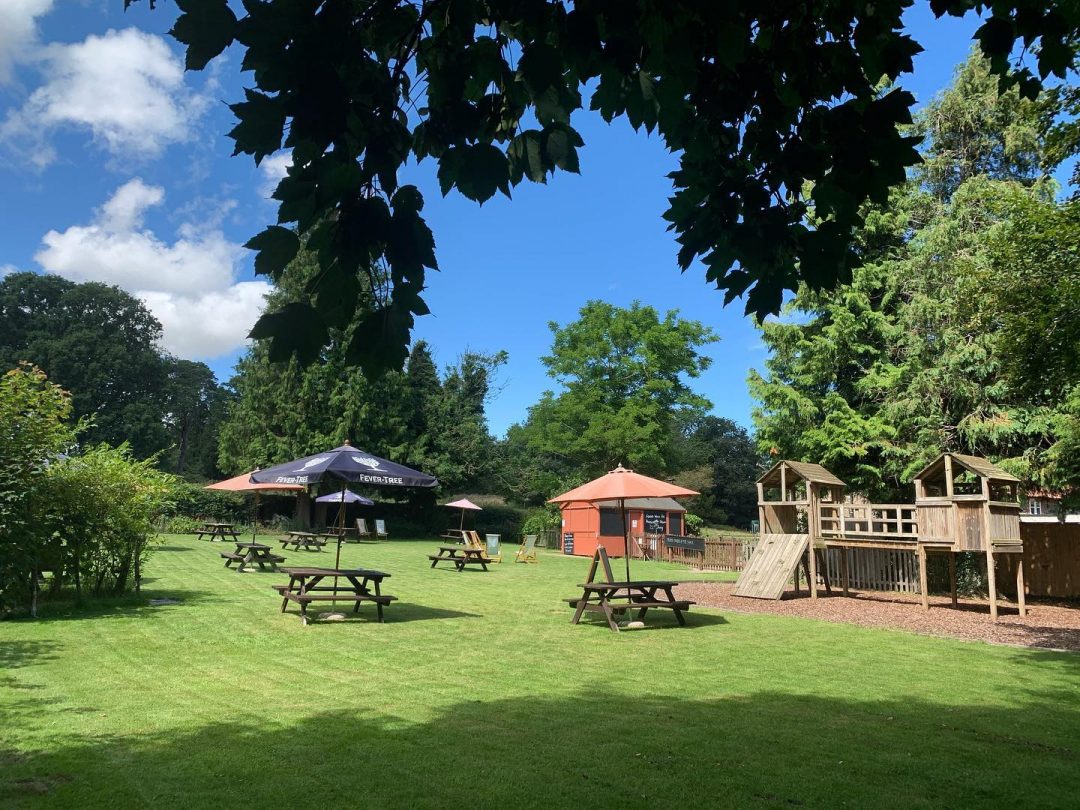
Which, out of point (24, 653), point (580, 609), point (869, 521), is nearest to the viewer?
point (24, 653)

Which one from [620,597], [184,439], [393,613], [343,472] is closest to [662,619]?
[620,597]

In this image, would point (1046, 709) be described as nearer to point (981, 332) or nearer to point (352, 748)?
point (352, 748)

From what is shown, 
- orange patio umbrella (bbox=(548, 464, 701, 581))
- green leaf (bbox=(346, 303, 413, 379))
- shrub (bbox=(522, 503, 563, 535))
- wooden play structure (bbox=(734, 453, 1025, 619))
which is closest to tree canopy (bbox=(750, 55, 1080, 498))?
wooden play structure (bbox=(734, 453, 1025, 619))

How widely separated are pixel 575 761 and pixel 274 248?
3704 mm

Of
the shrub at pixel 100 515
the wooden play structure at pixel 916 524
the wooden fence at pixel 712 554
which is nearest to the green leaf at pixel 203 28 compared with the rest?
the shrub at pixel 100 515

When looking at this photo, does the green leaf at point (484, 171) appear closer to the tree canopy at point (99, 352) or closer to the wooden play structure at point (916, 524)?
the wooden play structure at point (916, 524)

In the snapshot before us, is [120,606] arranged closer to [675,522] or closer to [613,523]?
[613,523]

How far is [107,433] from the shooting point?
54.5 metres

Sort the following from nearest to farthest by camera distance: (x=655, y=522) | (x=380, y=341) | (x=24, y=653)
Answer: (x=380, y=341) → (x=24, y=653) → (x=655, y=522)

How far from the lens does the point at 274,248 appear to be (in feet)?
7.61

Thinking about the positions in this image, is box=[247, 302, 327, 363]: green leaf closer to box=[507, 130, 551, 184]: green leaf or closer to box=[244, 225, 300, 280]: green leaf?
box=[244, 225, 300, 280]: green leaf

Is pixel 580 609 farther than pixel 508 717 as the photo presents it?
Yes

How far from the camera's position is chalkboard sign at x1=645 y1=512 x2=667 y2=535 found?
112 feet

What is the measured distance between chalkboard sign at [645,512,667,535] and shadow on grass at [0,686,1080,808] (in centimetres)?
2824
